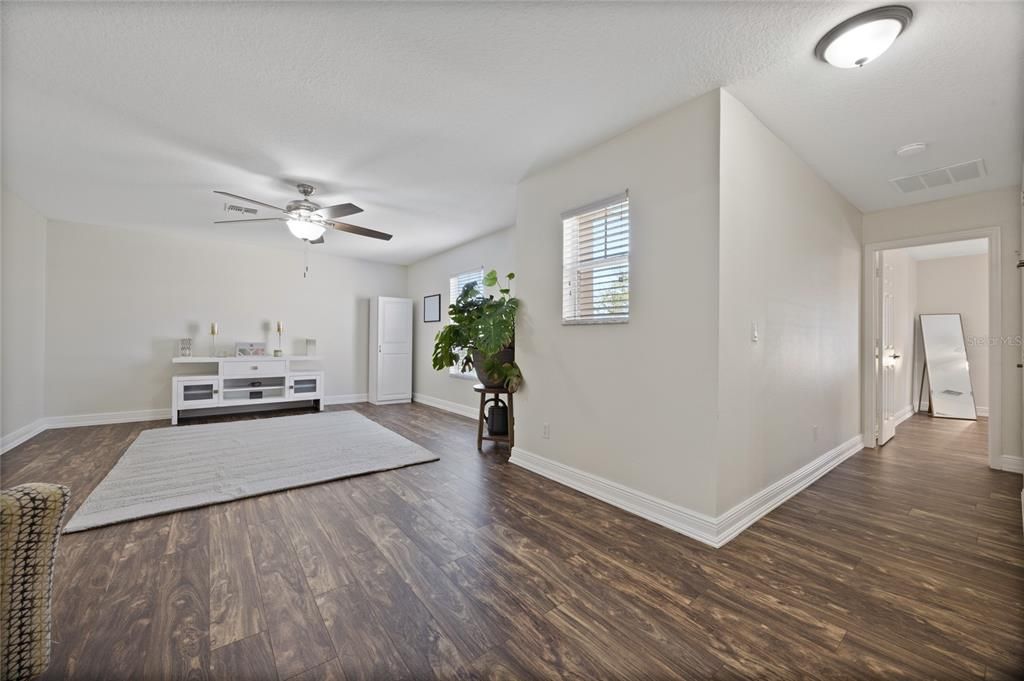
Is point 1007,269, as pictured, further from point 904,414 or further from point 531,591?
point 531,591

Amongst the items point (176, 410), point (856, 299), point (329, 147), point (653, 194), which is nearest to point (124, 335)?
point (176, 410)

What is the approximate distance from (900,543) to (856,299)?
107 inches

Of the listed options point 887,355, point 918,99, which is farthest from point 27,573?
point 887,355

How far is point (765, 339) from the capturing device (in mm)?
2580

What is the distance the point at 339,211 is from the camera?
11.4ft

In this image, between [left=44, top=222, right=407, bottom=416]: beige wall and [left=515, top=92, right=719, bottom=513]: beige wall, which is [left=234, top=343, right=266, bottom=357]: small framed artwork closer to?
[left=44, top=222, right=407, bottom=416]: beige wall

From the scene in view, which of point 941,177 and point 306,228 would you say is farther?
point 306,228

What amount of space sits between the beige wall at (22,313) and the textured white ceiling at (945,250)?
9.76m

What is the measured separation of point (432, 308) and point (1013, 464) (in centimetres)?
666

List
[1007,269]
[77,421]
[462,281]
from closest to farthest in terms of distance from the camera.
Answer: [1007,269]
[77,421]
[462,281]

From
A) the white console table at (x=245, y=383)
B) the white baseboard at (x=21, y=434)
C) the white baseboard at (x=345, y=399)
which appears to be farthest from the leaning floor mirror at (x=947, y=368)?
the white baseboard at (x=21, y=434)

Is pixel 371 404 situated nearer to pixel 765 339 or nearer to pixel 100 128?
pixel 100 128

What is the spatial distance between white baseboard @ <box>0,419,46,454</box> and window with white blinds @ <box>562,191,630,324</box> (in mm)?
5359

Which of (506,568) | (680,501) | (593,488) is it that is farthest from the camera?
(593,488)
